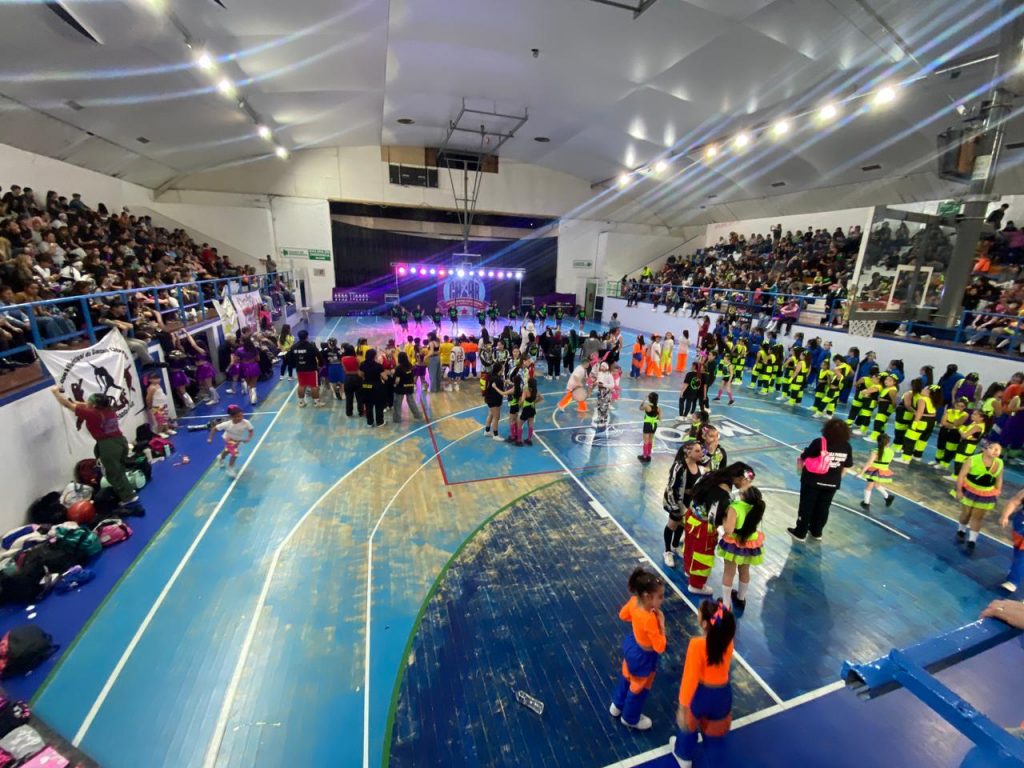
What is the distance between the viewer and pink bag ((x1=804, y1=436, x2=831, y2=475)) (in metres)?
5.60

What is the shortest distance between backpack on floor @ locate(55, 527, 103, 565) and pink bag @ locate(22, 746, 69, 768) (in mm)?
2867

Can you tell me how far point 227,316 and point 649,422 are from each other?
1221 centimetres

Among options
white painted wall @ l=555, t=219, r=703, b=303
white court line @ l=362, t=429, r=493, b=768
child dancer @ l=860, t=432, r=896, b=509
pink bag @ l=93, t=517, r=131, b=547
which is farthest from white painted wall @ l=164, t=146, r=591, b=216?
child dancer @ l=860, t=432, r=896, b=509

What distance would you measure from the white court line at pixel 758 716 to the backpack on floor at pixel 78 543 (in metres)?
6.45

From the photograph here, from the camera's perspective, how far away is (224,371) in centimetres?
1288

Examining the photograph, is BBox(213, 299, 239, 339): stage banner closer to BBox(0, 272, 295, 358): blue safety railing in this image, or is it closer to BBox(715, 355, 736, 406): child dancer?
BBox(0, 272, 295, 358): blue safety railing

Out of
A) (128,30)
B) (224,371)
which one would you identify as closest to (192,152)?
(128,30)

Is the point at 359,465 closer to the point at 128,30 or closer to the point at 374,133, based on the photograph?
the point at 128,30

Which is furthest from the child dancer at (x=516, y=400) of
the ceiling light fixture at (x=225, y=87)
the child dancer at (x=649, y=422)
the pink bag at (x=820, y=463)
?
the ceiling light fixture at (x=225, y=87)

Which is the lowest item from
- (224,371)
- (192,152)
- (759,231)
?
(224,371)

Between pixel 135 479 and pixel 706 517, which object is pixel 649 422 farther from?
pixel 135 479

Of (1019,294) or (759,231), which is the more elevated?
(759,231)

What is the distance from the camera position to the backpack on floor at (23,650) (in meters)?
3.98

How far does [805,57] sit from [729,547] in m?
14.2
